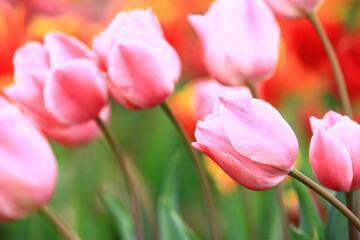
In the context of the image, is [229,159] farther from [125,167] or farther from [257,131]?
[125,167]

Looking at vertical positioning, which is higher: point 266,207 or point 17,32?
point 17,32

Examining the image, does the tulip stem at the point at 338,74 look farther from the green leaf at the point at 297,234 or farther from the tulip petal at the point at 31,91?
the tulip petal at the point at 31,91

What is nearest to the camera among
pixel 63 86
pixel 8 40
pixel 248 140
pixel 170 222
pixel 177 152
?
pixel 248 140

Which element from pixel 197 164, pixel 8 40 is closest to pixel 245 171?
pixel 197 164

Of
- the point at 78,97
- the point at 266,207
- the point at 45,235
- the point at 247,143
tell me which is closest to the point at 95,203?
the point at 45,235

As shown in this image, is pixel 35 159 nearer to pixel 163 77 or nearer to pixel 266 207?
pixel 163 77

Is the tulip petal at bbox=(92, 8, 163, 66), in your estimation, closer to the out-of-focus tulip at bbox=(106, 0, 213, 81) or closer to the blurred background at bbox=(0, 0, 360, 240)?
the blurred background at bbox=(0, 0, 360, 240)

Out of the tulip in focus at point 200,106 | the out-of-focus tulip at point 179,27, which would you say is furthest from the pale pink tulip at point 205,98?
the out-of-focus tulip at point 179,27
